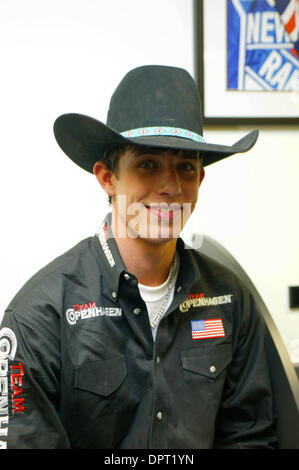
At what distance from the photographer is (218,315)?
1081 mm

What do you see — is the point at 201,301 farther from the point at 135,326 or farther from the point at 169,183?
the point at 169,183

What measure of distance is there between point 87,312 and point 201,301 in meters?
0.29

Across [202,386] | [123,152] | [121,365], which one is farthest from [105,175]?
[202,386]

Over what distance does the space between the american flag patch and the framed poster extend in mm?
569

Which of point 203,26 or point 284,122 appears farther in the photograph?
point 284,122

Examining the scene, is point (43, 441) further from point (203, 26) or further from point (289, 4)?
point (289, 4)

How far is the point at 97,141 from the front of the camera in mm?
950

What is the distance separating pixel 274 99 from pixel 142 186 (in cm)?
62

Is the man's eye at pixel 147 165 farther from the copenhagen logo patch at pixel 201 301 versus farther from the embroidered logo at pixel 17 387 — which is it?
the embroidered logo at pixel 17 387

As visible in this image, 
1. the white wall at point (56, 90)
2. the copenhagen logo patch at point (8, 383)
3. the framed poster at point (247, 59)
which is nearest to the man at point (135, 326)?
the copenhagen logo patch at point (8, 383)

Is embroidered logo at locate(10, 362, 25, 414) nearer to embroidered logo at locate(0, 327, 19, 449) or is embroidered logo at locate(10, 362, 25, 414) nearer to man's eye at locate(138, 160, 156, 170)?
embroidered logo at locate(0, 327, 19, 449)

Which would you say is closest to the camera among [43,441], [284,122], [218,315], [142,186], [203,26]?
[43,441]
